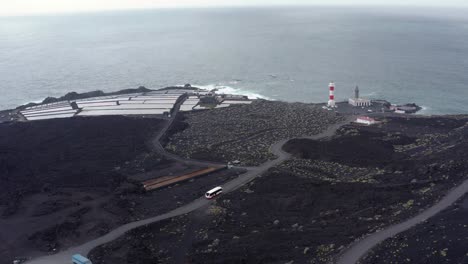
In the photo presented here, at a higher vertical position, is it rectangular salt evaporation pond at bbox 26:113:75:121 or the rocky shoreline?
rectangular salt evaporation pond at bbox 26:113:75:121

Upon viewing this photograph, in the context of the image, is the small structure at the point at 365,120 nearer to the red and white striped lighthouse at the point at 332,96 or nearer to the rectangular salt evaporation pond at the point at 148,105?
the red and white striped lighthouse at the point at 332,96

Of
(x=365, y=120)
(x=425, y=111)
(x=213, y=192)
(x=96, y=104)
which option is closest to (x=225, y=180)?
(x=213, y=192)

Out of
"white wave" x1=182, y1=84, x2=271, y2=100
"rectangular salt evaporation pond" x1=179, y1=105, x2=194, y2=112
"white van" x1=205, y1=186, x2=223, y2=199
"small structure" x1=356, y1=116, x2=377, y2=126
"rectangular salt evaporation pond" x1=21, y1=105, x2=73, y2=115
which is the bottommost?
"white wave" x1=182, y1=84, x2=271, y2=100

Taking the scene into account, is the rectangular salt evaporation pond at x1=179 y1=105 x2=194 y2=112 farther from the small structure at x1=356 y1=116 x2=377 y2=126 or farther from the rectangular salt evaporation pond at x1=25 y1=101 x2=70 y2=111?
the small structure at x1=356 y1=116 x2=377 y2=126

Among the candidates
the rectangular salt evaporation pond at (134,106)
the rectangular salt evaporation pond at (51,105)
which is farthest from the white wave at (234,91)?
the rectangular salt evaporation pond at (51,105)

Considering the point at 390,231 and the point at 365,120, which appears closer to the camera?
the point at 390,231

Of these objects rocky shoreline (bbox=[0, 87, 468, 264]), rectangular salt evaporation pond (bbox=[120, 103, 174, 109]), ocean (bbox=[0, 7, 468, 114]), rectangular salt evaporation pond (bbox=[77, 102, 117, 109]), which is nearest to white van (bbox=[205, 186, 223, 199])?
rocky shoreline (bbox=[0, 87, 468, 264])

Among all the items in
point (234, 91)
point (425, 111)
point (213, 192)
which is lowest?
point (425, 111)

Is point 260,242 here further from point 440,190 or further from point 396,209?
point 440,190

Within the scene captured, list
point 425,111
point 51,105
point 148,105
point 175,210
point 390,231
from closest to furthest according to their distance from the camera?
1. point 390,231
2. point 175,210
3. point 148,105
4. point 425,111
5. point 51,105

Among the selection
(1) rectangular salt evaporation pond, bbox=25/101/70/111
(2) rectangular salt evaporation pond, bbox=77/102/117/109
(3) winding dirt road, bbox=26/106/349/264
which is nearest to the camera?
(3) winding dirt road, bbox=26/106/349/264

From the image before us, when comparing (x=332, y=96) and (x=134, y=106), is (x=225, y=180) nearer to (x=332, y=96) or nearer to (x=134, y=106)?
(x=332, y=96)

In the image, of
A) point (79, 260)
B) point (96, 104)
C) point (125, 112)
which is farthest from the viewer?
point (96, 104)
